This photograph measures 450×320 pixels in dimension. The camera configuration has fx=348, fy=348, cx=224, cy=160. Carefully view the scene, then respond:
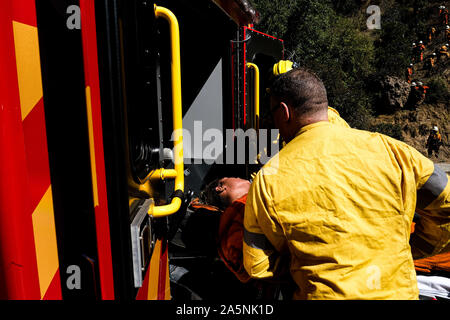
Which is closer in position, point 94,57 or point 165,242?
point 94,57

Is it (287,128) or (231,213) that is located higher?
(287,128)

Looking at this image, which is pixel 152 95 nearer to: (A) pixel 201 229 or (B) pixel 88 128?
(B) pixel 88 128

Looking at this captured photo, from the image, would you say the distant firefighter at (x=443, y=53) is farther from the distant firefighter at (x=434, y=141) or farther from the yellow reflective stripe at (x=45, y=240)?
the yellow reflective stripe at (x=45, y=240)

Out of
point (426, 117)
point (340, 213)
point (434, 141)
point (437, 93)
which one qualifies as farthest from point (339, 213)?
point (437, 93)

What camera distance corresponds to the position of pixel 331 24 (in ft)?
67.5

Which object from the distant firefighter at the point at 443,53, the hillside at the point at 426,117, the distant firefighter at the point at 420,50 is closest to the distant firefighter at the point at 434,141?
the hillside at the point at 426,117

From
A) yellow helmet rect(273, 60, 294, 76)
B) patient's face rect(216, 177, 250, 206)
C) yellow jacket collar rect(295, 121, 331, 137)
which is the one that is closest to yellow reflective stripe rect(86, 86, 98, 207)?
yellow jacket collar rect(295, 121, 331, 137)

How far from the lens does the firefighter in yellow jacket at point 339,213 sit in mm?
1221

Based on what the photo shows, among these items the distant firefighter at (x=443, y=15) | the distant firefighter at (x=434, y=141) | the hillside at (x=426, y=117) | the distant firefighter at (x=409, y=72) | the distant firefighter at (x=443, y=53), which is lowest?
the distant firefighter at (x=434, y=141)

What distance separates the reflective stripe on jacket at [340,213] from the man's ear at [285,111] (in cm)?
17

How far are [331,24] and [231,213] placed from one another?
21.4 meters

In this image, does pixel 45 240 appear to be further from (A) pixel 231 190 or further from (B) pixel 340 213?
(A) pixel 231 190

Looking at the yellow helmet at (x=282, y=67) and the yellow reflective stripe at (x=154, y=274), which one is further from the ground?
the yellow helmet at (x=282, y=67)

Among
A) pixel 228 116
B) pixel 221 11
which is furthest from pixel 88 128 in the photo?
pixel 228 116
